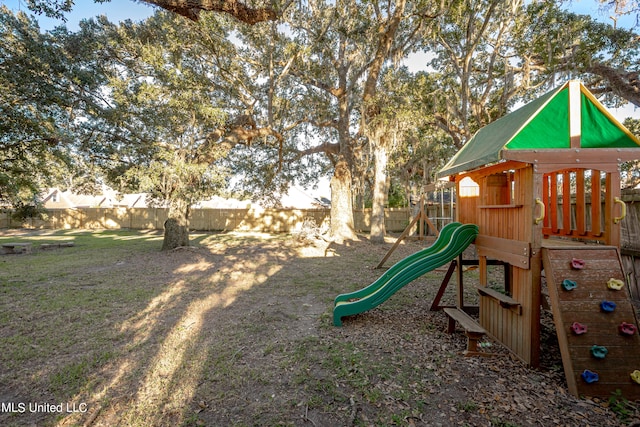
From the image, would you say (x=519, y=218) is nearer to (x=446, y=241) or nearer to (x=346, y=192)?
(x=446, y=241)

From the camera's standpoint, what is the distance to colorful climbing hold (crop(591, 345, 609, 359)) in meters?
2.63

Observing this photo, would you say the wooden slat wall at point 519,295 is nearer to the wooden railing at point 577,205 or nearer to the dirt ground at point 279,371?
the dirt ground at point 279,371

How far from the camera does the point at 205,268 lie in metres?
8.12

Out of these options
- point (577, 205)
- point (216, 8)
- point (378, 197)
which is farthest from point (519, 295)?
point (378, 197)

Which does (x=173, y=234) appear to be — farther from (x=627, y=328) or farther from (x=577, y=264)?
(x=627, y=328)

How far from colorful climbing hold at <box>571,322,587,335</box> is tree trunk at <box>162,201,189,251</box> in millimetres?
10455

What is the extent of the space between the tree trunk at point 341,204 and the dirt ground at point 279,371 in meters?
7.88

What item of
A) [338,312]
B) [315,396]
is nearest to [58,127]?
[338,312]

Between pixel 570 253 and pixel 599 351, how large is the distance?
87 cm

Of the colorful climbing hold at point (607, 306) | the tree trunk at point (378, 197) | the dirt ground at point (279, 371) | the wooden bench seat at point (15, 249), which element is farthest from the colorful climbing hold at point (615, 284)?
the wooden bench seat at point (15, 249)

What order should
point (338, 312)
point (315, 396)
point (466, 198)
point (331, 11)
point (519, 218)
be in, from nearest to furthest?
point (315, 396), point (519, 218), point (338, 312), point (466, 198), point (331, 11)

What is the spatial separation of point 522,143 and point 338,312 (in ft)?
9.56

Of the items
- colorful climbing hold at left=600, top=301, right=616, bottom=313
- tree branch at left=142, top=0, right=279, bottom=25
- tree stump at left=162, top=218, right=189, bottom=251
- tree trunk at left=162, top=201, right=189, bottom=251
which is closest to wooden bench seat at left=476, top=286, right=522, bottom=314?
colorful climbing hold at left=600, top=301, right=616, bottom=313

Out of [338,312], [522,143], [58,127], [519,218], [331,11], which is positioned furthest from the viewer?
[331,11]
